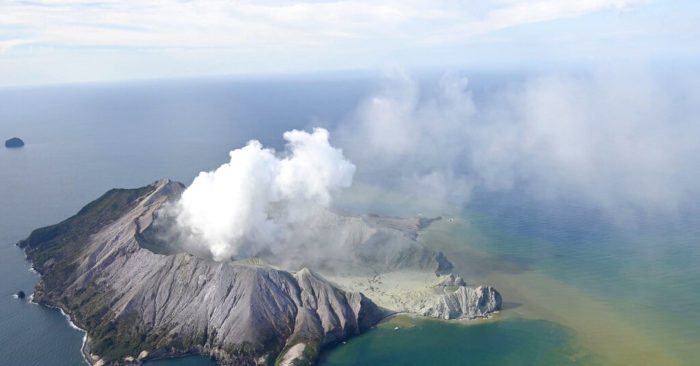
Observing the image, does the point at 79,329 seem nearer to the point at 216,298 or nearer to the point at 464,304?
the point at 216,298

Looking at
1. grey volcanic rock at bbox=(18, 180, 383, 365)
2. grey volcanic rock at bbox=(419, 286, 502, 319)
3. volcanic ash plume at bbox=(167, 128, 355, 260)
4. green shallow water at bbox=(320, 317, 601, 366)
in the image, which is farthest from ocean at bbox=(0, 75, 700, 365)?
volcanic ash plume at bbox=(167, 128, 355, 260)

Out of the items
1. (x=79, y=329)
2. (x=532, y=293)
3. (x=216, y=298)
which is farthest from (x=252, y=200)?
(x=532, y=293)

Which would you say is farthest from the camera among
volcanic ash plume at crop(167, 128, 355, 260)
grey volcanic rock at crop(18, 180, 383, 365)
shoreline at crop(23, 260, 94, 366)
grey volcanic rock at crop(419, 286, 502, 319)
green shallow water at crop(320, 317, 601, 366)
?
volcanic ash plume at crop(167, 128, 355, 260)

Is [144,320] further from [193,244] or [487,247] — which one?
[487,247]

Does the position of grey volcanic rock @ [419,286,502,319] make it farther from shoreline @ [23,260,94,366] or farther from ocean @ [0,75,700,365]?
shoreline @ [23,260,94,366]

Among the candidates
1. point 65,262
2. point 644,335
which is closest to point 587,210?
point 644,335
